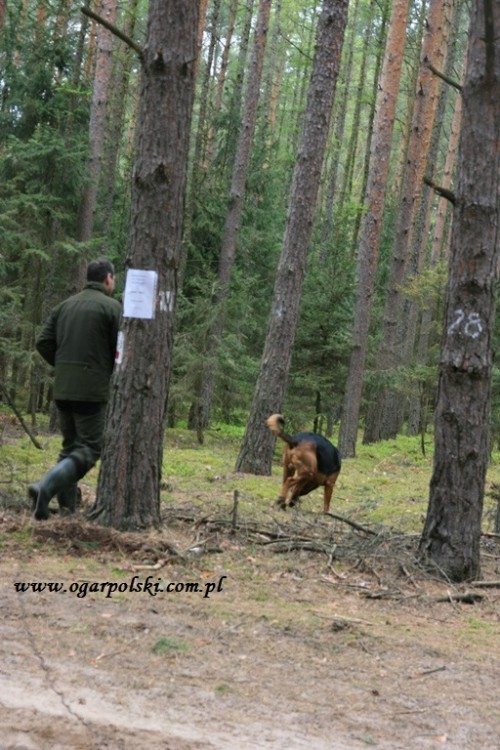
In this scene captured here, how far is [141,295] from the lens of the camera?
6758mm

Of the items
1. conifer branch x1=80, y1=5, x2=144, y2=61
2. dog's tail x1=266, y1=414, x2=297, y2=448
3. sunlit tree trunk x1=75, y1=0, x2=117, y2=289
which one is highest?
sunlit tree trunk x1=75, y1=0, x2=117, y2=289

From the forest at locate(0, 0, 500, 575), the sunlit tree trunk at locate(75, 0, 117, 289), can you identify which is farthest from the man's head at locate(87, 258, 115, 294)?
the sunlit tree trunk at locate(75, 0, 117, 289)

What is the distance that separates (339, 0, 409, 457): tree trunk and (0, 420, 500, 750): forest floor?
1055 centimetres

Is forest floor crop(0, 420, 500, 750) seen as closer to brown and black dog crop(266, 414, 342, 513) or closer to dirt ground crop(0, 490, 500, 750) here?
dirt ground crop(0, 490, 500, 750)

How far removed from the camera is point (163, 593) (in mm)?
5516

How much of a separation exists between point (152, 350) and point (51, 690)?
3.47 metres

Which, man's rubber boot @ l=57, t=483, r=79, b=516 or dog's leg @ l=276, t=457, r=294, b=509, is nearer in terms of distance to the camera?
man's rubber boot @ l=57, t=483, r=79, b=516

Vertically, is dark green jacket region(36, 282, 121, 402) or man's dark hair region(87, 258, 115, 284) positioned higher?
man's dark hair region(87, 258, 115, 284)

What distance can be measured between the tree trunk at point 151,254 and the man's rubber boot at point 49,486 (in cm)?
29

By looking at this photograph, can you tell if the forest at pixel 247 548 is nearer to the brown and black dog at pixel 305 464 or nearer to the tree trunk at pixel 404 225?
the brown and black dog at pixel 305 464

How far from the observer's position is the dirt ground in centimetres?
360

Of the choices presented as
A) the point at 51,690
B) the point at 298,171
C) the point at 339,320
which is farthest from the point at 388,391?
the point at 51,690

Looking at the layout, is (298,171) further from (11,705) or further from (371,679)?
(11,705)

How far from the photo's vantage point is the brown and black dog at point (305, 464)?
970cm
